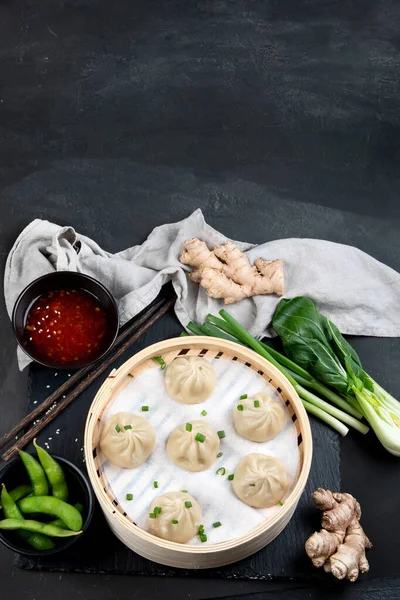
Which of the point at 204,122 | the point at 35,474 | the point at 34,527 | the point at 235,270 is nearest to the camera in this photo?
the point at 34,527

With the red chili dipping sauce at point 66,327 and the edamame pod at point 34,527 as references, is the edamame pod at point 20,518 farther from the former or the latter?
the red chili dipping sauce at point 66,327

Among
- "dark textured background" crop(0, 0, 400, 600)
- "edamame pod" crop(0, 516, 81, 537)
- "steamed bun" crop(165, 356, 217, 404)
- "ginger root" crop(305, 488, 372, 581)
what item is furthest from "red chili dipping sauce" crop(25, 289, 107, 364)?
"ginger root" crop(305, 488, 372, 581)

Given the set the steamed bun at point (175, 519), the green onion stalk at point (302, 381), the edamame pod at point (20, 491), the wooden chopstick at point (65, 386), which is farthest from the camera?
the green onion stalk at point (302, 381)

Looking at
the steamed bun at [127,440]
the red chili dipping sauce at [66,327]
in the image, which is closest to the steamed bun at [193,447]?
the steamed bun at [127,440]

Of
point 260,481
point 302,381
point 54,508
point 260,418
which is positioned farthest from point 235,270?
point 54,508

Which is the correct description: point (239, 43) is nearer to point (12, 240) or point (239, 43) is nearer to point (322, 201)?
point (322, 201)

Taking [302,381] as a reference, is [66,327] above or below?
above

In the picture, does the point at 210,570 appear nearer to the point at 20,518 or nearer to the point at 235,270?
the point at 20,518
